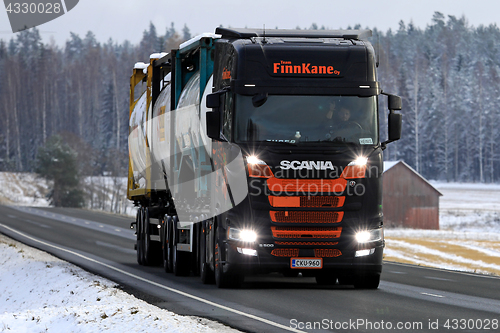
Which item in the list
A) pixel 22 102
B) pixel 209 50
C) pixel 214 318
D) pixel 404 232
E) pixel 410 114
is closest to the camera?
pixel 214 318

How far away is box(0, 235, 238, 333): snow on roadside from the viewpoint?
9.93 m

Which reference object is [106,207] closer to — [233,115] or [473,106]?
[473,106]

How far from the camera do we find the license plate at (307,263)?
43.0 ft

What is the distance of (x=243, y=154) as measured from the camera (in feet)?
42.3

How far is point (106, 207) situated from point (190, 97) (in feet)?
269

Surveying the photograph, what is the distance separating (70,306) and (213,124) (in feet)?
11.6

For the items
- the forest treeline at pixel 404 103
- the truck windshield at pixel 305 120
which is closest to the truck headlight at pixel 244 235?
the truck windshield at pixel 305 120

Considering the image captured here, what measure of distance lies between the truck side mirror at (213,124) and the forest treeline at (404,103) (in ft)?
282

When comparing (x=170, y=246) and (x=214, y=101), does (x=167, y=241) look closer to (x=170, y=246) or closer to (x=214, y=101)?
(x=170, y=246)

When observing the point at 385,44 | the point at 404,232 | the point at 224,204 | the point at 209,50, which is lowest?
the point at 404,232

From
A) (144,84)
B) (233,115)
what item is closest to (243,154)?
(233,115)

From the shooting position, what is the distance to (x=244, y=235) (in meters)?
13.1

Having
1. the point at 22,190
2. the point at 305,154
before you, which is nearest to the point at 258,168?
the point at 305,154

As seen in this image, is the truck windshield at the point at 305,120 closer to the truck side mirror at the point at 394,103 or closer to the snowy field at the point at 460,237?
the truck side mirror at the point at 394,103
